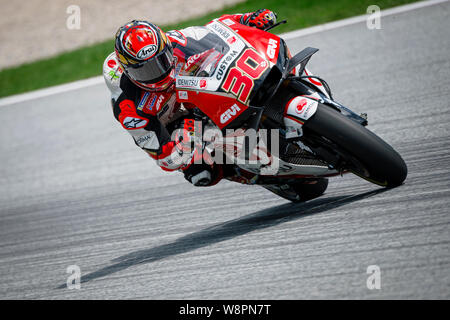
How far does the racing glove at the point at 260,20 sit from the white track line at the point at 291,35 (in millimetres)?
5151

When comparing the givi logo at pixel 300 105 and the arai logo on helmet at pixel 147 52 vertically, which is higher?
the arai logo on helmet at pixel 147 52

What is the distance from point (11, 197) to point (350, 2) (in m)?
6.49

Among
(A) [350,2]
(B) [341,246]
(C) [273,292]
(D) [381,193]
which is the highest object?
(A) [350,2]

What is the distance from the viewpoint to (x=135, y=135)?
13.6ft

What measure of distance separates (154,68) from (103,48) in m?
8.99

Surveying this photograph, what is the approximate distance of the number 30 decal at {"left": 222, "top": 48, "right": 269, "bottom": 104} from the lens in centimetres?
353

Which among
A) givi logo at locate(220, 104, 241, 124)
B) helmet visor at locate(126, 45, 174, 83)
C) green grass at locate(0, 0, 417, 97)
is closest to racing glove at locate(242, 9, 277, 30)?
helmet visor at locate(126, 45, 174, 83)

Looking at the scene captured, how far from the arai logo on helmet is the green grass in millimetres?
6515

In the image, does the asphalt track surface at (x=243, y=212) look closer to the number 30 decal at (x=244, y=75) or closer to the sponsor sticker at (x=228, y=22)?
the number 30 decal at (x=244, y=75)

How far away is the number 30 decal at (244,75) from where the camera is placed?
11.6 feet

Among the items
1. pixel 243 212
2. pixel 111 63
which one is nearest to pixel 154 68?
pixel 111 63

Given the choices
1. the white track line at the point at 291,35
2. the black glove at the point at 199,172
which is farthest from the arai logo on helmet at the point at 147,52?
the white track line at the point at 291,35

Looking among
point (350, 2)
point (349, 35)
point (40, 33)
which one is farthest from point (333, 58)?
point (40, 33)
